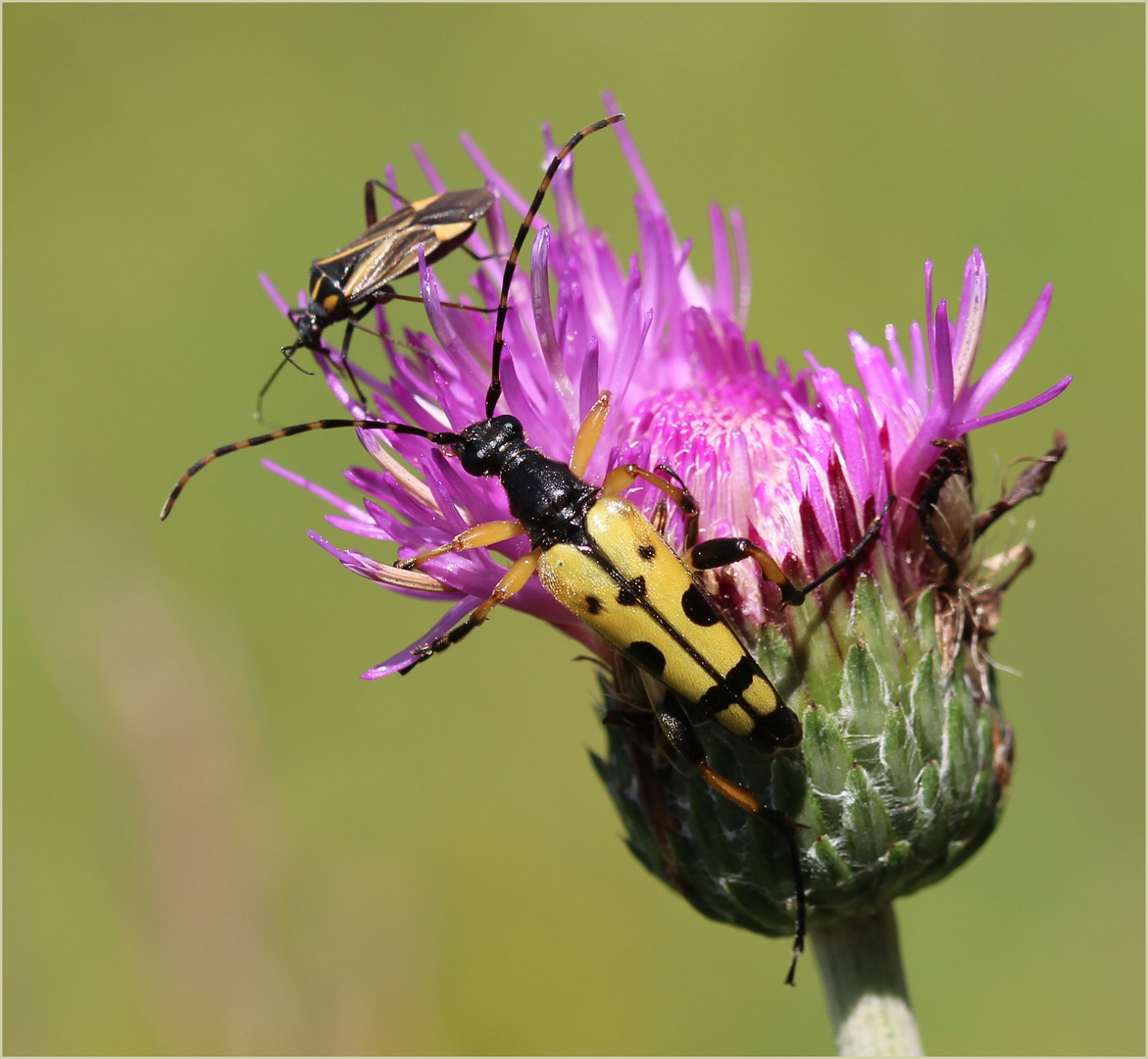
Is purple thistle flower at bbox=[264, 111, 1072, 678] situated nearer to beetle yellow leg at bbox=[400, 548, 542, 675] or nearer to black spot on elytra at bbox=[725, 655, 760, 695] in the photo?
beetle yellow leg at bbox=[400, 548, 542, 675]

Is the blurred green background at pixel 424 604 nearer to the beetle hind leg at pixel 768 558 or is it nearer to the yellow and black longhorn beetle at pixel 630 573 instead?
the yellow and black longhorn beetle at pixel 630 573

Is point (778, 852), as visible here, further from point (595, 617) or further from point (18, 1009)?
point (18, 1009)

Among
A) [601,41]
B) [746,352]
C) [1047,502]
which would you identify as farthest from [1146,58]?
[746,352]

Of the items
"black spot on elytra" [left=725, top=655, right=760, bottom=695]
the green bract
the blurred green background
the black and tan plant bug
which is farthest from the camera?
the blurred green background

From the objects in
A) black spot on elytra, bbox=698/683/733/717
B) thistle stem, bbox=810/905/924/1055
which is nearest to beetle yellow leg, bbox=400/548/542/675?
black spot on elytra, bbox=698/683/733/717

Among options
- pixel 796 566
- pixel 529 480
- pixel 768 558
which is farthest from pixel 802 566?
pixel 529 480

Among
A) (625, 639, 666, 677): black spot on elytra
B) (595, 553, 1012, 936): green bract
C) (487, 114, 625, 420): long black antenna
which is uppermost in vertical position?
(487, 114, 625, 420): long black antenna
